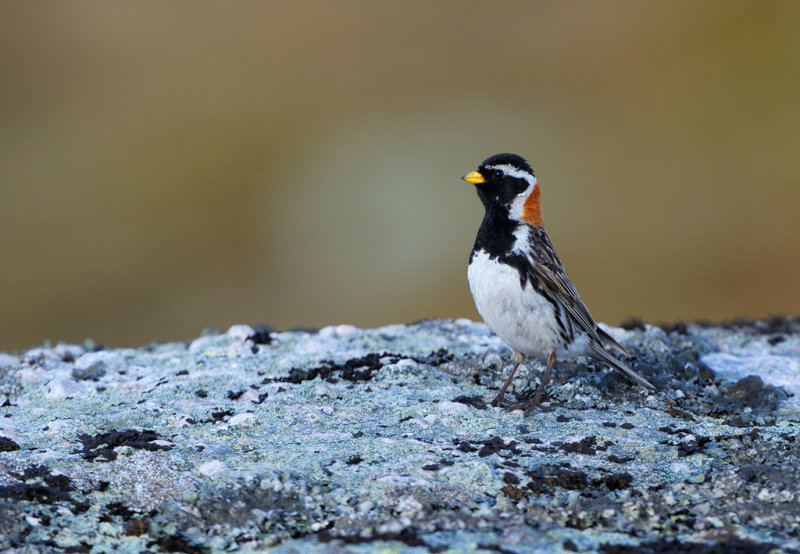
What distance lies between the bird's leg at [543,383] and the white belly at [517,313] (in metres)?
0.05

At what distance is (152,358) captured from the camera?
622 cm

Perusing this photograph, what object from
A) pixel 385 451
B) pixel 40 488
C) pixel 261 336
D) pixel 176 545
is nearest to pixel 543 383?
pixel 385 451

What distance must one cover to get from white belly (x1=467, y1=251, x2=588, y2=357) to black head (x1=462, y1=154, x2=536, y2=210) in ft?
1.87

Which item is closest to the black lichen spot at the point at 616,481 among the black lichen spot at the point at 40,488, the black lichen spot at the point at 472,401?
the black lichen spot at the point at 472,401

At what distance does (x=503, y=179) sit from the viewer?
20.7 ft

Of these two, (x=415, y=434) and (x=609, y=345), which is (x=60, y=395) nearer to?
(x=415, y=434)

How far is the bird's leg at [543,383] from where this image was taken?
5016 mm

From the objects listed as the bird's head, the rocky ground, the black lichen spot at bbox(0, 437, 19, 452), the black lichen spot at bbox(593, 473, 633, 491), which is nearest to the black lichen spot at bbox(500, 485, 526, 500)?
the rocky ground

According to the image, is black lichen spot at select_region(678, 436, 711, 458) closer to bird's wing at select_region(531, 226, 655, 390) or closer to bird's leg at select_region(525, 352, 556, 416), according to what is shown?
bird's leg at select_region(525, 352, 556, 416)

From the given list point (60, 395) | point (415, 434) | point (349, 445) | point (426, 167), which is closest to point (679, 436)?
point (415, 434)

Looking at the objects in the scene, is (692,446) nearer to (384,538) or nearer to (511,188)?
(384,538)

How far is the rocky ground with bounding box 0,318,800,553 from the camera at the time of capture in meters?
3.40

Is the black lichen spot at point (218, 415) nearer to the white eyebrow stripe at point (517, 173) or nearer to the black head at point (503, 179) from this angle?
the black head at point (503, 179)

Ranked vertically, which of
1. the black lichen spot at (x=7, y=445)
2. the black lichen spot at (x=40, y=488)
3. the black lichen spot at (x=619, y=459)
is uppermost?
the black lichen spot at (x=619, y=459)
